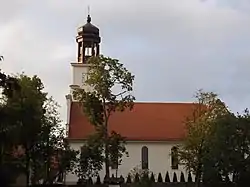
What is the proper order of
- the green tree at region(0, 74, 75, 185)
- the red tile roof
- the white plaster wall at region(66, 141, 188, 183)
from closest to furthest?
1. the green tree at region(0, 74, 75, 185)
2. the white plaster wall at region(66, 141, 188, 183)
3. the red tile roof

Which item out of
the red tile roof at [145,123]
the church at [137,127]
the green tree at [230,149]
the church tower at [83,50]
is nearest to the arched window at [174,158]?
the church at [137,127]

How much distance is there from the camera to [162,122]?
216ft

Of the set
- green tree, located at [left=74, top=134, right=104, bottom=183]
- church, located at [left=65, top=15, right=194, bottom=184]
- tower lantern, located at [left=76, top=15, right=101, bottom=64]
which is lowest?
green tree, located at [left=74, top=134, right=104, bottom=183]

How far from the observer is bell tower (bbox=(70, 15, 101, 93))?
64.4 metres

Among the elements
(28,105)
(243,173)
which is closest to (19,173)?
(28,105)

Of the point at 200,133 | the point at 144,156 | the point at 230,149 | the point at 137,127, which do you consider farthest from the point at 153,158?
the point at 230,149

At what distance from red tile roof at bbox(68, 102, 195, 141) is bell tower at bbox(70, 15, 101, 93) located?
3.02m

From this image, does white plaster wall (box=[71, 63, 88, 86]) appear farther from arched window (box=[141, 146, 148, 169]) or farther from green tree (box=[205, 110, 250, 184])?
green tree (box=[205, 110, 250, 184])

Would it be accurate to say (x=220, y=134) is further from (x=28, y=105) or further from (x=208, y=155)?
(x=28, y=105)

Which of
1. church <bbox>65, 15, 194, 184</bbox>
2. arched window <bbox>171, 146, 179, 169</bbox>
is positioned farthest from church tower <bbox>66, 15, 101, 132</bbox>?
arched window <bbox>171, 146, 179, 169</bbox>

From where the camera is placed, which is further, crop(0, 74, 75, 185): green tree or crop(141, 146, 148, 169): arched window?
crop(141, 146, 148, 169): arched window

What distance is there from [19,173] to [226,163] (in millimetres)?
37161

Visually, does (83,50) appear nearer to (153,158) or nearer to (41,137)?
(153,158)

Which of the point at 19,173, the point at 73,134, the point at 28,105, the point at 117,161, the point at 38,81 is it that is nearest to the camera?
the point at 19,173
